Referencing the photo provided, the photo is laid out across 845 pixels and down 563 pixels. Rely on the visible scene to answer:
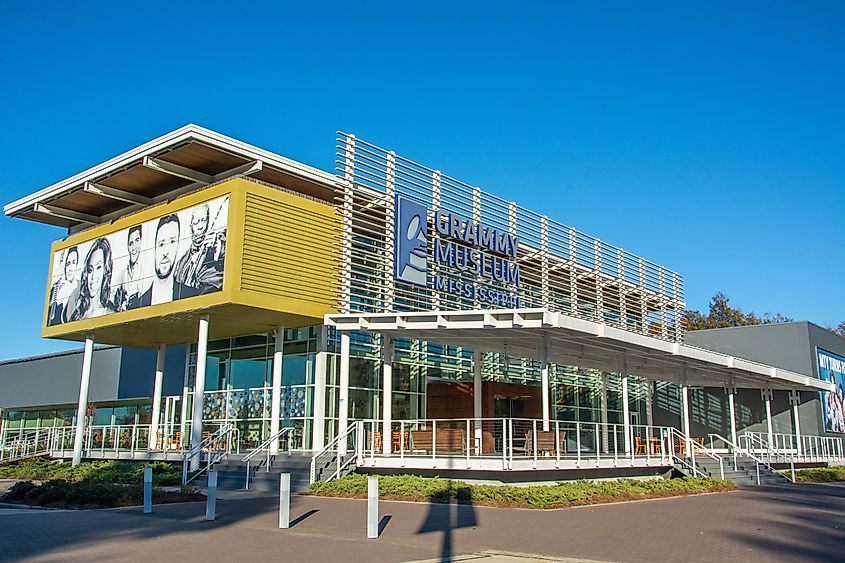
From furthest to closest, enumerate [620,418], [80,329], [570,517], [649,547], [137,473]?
[620,418] → [80,329] → [137,473] → [570,517] → [649,547]

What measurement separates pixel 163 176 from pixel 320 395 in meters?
9.14

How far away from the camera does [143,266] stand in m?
27.5

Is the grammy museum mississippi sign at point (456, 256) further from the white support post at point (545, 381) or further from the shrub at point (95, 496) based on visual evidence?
the shrub at point (95, 496)

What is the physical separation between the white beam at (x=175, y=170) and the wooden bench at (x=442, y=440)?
1098 centimetres

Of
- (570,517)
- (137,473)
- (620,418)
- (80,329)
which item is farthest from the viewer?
(620,418)

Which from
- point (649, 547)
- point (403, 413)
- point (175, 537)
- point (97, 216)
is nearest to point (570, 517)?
point (649, 547)

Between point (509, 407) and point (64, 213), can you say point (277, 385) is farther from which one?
point (64, 213)

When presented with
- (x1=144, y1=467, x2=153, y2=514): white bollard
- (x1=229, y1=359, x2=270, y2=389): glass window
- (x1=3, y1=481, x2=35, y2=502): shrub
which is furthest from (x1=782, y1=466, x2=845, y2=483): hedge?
(x1=3, y1=481, x2=35, y2=502): shrub

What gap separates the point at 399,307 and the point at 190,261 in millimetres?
7388

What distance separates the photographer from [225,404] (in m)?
29.2

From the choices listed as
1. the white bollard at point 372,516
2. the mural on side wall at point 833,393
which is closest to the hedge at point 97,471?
the white bollard at point 372,516

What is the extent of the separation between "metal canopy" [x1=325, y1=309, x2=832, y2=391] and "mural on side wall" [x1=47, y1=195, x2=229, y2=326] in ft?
13.9

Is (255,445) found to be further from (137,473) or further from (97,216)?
(97,216)

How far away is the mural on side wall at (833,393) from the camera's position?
141 feet
